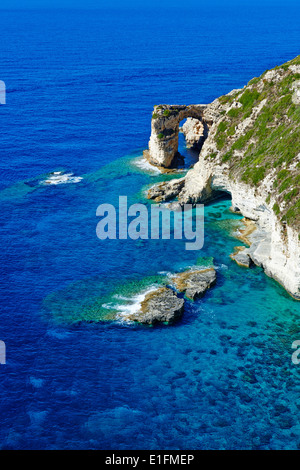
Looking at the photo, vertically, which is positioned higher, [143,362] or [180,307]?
[180,307]

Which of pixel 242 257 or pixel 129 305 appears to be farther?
pixel 242 257

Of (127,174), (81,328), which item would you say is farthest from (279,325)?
(127,174)

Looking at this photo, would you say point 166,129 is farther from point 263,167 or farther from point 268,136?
point 263,167

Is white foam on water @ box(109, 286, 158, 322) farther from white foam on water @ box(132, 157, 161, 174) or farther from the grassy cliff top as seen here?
white foam on water @ box(132, 157, 161, 174)

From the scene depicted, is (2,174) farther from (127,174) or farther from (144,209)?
(144,209)

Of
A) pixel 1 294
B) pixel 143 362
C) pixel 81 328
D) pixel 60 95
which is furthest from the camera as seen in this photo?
pixel 60 95

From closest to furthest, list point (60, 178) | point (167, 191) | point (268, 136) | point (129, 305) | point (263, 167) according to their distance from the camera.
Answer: point (129, 305)
point (263, 167)
point (268, 136)
point (167, 191)
point (60, 178)

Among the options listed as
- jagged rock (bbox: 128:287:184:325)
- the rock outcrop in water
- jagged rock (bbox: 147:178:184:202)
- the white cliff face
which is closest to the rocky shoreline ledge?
jagged rock (bbox: 128:287:184:325)

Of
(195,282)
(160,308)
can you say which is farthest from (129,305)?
(195,282)
